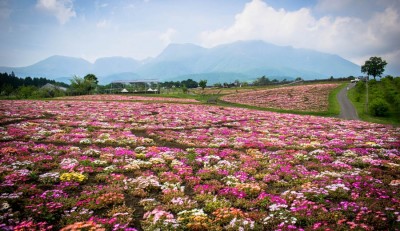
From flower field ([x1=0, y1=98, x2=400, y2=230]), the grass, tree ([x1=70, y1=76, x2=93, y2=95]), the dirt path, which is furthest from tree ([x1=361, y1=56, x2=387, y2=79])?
tree ([x1=70, y1=76, x2=93, y2=95])

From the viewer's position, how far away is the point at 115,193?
35.9ft

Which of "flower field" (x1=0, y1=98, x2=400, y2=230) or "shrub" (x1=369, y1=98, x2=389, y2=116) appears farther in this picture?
"shrub" (x1=369, y1=98, x2=389, y2=116)

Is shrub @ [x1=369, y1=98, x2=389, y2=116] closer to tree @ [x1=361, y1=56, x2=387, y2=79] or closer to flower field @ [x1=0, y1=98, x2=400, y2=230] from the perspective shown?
flower field @ [x1=0, y1=98, x2=400, y2=230]

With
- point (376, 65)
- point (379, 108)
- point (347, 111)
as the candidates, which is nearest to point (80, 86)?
point (347, 111)

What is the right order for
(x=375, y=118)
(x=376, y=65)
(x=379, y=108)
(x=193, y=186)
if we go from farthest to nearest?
(x=376, y=65) → (x=379, y=108) → (x=375, y=118) → (x=193, y=186)

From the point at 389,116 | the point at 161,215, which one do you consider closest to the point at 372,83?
the point at 389,116

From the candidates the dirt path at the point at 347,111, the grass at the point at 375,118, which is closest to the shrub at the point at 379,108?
the grass at the point at 375,118

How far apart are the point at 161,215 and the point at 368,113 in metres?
60.8

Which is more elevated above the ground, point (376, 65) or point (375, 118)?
point (376, 65)

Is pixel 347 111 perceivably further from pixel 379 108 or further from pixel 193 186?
pixel 193 186

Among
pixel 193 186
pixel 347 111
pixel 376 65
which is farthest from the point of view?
pixel 376 65

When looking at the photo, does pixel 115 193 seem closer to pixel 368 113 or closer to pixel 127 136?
pixel 127 136

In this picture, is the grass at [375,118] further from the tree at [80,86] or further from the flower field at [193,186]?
the tree at [80,86]

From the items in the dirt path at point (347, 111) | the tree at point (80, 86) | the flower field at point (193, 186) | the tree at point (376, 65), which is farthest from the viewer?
the tree at point (376, 65)
